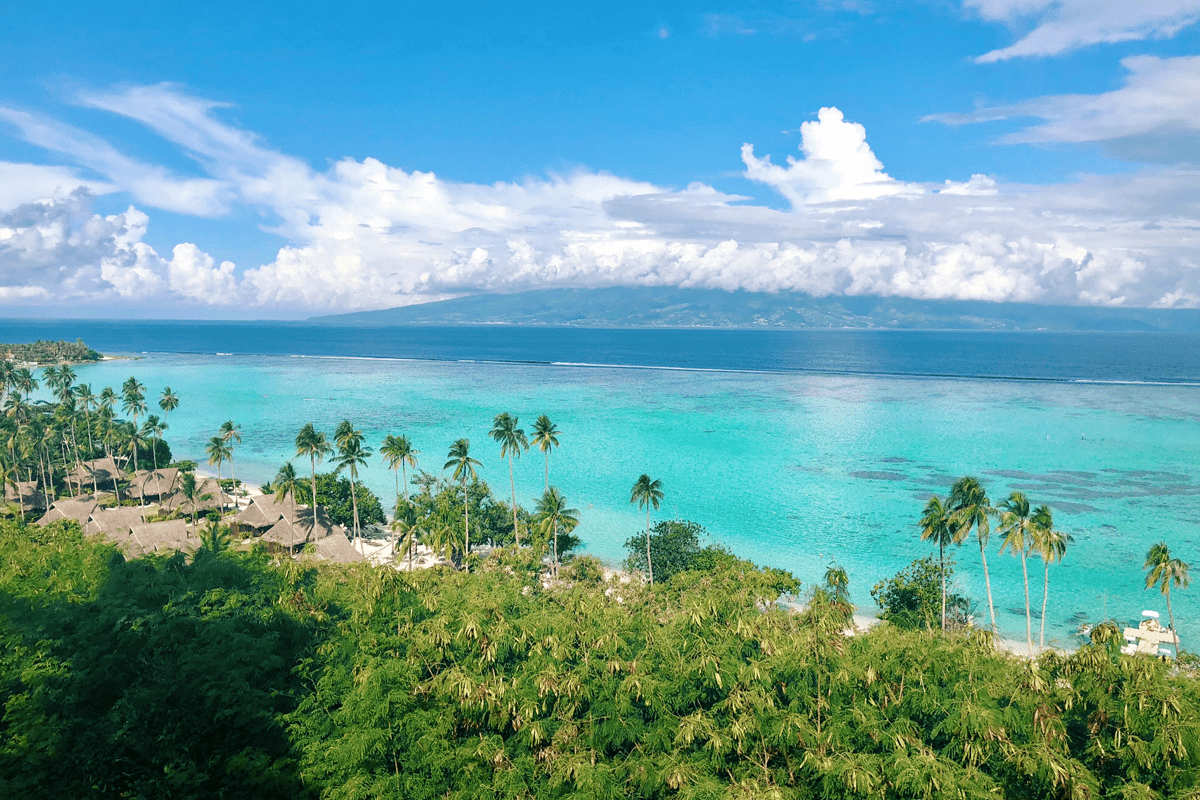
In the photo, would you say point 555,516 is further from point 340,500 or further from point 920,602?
point 340,500

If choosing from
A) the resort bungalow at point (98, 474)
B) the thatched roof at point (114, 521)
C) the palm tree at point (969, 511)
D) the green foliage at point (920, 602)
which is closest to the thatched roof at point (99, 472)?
the resort bungalow at point (98, 474)

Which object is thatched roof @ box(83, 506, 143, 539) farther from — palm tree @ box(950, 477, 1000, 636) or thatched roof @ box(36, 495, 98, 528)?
palm tree @ box(950, 477, 1000, 636)

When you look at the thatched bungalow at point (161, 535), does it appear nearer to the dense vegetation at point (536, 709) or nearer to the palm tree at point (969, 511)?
the dense vegetation at point (536, 709)

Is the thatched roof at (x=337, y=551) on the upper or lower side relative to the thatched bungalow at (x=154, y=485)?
lower

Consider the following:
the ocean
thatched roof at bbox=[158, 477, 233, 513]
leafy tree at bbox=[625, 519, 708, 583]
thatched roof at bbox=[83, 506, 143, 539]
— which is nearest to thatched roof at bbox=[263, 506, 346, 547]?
thatched roof at bbox=[158, 477, 233, 513]

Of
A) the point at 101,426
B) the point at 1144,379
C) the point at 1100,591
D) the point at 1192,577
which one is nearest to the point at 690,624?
the point at 1100,591

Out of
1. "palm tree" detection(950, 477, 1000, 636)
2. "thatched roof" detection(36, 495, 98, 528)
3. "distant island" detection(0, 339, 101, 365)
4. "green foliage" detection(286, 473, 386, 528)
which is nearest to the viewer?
"palm tree" detection(950, 477, 1000, 636)
